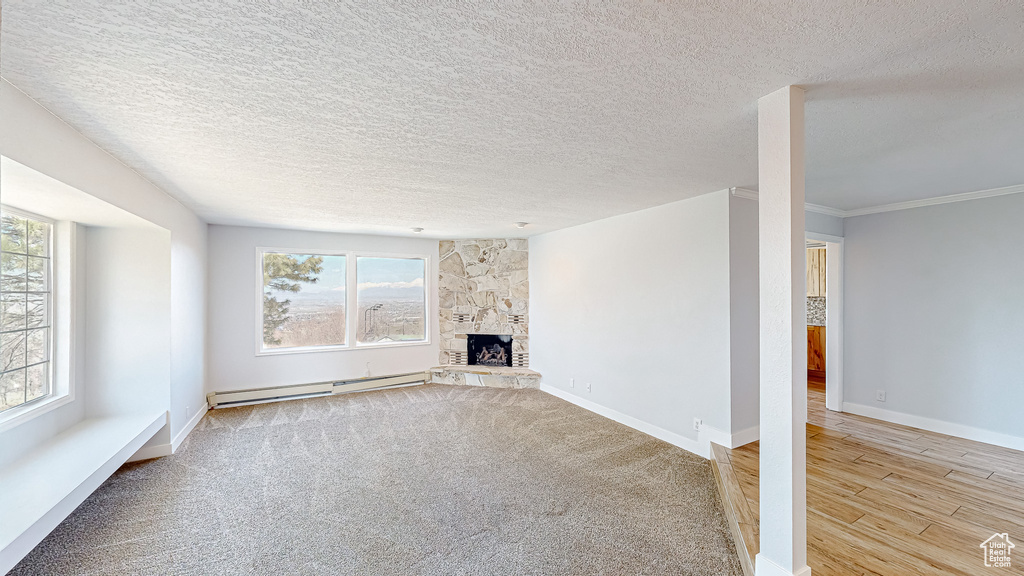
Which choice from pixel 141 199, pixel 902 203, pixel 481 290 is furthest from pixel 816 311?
pixel 141 199

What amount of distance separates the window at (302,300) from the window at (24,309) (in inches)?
91.3

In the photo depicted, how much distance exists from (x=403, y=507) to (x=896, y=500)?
10.6 feet

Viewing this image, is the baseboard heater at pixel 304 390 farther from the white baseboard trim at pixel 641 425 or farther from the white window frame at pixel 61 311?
the white baseboard trim at pixel 641 425

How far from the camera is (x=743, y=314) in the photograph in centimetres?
365

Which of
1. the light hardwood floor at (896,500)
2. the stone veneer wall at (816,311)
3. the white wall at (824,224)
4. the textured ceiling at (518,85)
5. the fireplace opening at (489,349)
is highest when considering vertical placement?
the textured ceiling at (518,85)

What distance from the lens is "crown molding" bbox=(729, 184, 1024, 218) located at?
3.57 meters

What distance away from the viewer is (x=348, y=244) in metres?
6.07

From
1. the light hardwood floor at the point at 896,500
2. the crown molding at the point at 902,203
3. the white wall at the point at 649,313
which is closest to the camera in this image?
the light hardwood floor at the point at 896,500

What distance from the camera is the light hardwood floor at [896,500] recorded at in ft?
7.24

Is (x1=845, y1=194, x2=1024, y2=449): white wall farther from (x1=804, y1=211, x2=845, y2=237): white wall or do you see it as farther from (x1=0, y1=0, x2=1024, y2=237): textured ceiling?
(x1=0, y1=0, x2=1024, y2=237): textured ceiling

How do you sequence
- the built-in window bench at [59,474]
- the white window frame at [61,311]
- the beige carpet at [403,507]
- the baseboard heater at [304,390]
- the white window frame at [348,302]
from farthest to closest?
the white window frame at [348,302]
the baseboard heater at [304,390]
the white window frame at [61,311]
the beige carpet at [403,507]
the built-in window bench at [59,474]

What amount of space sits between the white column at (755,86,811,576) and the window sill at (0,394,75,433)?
176 inches

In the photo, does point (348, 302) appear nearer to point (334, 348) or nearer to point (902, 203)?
point (334, 348)

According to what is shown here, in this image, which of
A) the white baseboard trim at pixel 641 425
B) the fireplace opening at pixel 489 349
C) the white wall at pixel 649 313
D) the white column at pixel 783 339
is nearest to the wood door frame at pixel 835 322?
the white wall at pixel 649 313
